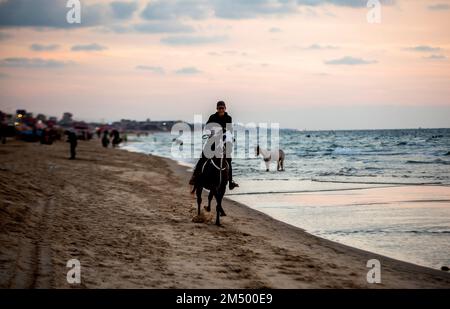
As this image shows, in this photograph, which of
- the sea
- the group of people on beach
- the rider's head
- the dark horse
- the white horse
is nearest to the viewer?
the sea

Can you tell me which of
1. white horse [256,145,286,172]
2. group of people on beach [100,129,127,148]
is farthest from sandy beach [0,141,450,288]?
group of people on beach [100,129,127,148]

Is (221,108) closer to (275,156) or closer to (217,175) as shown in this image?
(217,175)

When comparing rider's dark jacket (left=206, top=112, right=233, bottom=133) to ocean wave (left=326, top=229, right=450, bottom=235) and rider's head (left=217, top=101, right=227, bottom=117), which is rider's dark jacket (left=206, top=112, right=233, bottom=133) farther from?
ocean wave (left=326, top=229, right=450, bottom=235)

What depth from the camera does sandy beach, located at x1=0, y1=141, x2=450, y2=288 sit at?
7164 millimetres

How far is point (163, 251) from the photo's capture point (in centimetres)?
906

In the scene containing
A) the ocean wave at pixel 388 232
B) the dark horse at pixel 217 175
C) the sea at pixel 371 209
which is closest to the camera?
the sea at pixel 371 209

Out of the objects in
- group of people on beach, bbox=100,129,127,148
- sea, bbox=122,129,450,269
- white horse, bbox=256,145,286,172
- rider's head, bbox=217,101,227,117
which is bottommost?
sea, bbox=122,129,450,269

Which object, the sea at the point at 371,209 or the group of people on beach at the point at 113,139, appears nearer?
the sea at the point at 371,209

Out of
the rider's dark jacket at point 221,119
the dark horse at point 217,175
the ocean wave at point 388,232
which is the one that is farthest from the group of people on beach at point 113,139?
the ocean wave at point 388,232

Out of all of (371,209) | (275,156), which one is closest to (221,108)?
(371,209)

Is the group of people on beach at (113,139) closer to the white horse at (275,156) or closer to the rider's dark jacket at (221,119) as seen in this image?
the white horse at (275,156)

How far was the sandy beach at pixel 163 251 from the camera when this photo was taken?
7164 millimetres
